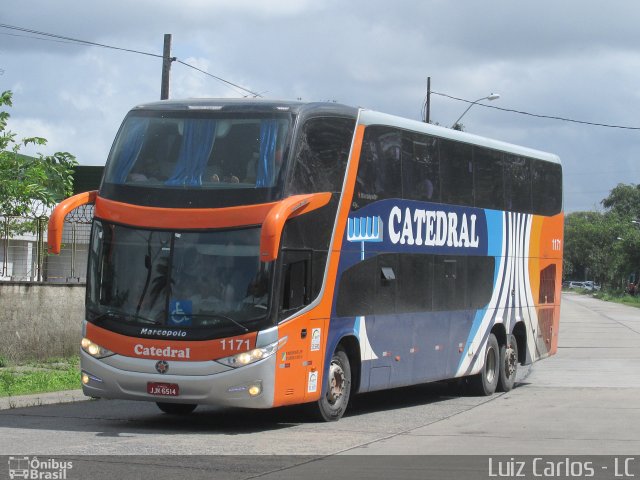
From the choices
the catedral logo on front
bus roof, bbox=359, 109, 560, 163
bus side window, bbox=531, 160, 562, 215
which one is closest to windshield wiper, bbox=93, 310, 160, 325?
the catedral logo on front

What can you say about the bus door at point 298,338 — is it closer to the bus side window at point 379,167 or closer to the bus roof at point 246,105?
the bus side window at point 379,167

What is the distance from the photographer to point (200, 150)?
13.5 metres

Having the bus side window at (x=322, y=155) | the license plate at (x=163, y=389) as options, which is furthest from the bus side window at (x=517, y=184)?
the license plate at (x=163, y=389)

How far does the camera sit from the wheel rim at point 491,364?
19.4 metres

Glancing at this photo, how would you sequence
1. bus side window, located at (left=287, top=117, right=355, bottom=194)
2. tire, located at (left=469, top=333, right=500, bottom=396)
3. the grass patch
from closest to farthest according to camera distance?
bus side window, located at (left=287, top=117, right=355, bottom=194) < the grass patch < tire, located at (left=469, top=333, right=500, bottom=396)

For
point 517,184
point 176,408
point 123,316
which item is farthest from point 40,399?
point 517,184

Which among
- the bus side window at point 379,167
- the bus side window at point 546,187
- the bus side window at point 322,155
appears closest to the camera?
the bus side window at point 322,155

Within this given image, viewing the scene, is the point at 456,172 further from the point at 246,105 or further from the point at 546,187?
the point at 246,105

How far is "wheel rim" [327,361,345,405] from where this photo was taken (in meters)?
14.3

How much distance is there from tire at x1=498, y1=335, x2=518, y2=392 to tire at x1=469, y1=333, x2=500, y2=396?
0.56ft

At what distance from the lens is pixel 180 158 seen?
1352 centimetres

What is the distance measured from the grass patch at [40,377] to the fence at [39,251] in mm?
2411

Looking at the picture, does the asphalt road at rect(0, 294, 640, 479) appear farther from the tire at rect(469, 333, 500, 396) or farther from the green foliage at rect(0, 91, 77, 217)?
the green foliage at rect(0, 91, 77, 217)

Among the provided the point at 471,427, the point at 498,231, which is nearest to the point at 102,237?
the point at 471,427
